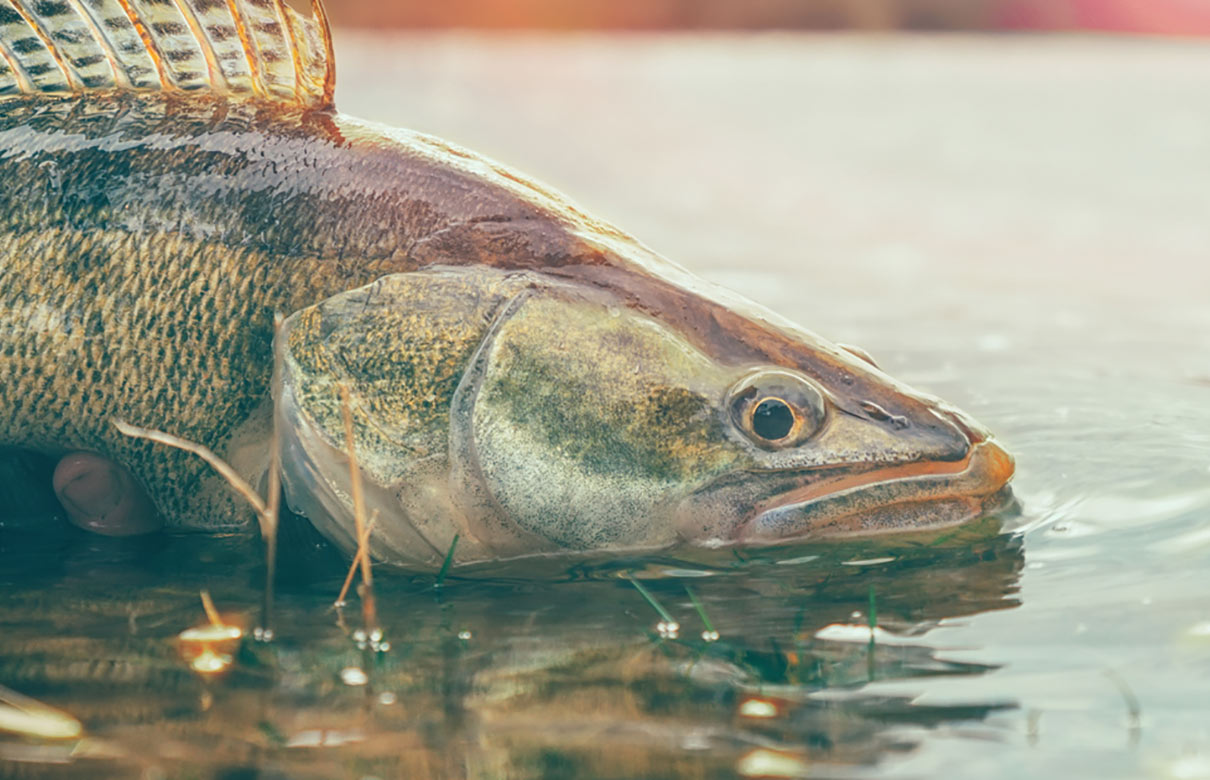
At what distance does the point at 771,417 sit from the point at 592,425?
0.48m

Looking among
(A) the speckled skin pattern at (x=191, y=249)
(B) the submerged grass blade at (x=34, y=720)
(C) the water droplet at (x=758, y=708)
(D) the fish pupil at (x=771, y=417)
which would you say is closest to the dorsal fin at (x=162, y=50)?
(A) the speckled skin pattern at (x=191, y=249)

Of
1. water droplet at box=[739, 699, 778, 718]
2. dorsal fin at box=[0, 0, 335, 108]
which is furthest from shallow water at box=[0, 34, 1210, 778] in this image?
dorsal fin at box=[0, 0, 335, 108]

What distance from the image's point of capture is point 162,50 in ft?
14.6

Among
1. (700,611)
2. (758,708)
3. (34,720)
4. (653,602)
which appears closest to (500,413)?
(653,602)

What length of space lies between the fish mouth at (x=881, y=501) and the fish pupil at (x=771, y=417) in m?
0.18

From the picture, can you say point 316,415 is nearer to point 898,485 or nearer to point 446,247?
point 446,247

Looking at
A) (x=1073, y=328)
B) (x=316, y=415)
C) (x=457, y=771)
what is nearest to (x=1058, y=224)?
(x=1073, y=328)

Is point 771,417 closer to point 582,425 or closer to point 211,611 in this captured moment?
point 582,425

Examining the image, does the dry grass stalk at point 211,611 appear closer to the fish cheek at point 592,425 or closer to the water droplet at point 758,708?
the fish cheek at point 592,425

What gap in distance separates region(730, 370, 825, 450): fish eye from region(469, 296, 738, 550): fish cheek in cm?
6

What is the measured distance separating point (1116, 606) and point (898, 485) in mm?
658

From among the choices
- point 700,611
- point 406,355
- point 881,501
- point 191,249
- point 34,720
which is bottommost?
point 34,720

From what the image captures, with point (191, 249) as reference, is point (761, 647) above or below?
below

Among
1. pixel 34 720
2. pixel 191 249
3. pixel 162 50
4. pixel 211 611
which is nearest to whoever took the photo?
pixel 34 720
